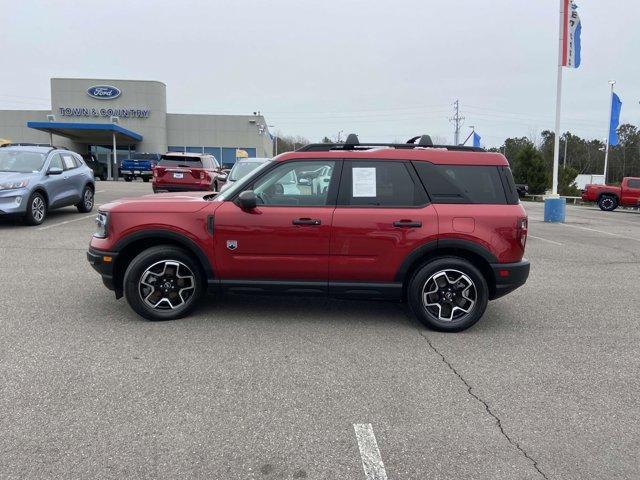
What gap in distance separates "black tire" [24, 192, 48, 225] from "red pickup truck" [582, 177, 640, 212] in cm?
2586

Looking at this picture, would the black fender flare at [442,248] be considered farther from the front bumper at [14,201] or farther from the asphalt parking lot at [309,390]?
the front bumper at [14,201]

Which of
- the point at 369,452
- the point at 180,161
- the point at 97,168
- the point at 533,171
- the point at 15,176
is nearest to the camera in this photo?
the point at 369,452

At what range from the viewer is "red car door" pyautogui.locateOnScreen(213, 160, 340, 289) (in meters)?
4.98

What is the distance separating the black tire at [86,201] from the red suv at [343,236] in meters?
8.84

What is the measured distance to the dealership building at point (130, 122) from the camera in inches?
1831

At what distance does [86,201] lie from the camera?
525 inches

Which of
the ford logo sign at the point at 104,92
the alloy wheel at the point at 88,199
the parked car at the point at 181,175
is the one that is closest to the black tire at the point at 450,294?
the alloy wheel at the point at 88,199

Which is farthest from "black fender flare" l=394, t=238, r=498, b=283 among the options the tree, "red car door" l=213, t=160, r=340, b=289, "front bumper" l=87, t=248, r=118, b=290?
the tree

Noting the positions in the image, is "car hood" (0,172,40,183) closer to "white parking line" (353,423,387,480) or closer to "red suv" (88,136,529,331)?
"red suv" (88,136,529,331)

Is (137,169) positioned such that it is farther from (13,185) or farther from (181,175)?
(13,185)

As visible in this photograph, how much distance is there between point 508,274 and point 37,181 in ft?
32.0

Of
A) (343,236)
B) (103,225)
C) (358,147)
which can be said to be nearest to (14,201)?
(103,225)

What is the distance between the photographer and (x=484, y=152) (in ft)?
17.1

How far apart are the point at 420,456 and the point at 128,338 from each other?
293 cm
